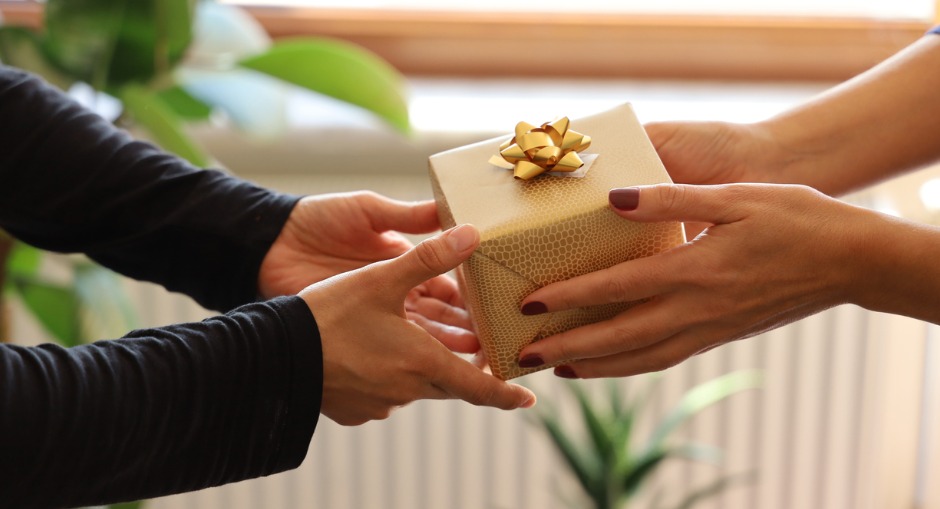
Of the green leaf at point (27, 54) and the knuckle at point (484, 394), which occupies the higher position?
the green leaf at point (27, 54)

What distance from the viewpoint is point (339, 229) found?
1006mm

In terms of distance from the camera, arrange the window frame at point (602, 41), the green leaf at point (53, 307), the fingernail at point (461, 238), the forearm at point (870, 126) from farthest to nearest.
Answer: the window frame at point (602, 41) → the green leaf at point (53, 307) → the forearm at point (870, 126) → the fingernail at point (461, 238)

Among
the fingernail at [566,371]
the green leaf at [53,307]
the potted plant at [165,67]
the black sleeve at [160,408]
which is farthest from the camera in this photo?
the green leaf at [53,307]

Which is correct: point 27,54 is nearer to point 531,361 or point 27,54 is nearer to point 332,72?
point 332,72

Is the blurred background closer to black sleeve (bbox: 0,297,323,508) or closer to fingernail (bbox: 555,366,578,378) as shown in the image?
fingernail (bbox: 555,366,578,378)

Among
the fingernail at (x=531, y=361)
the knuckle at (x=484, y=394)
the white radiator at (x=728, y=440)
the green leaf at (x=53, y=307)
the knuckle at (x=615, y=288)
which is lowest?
the white radiator at (x=728, y=440)

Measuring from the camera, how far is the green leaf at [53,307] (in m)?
1.26

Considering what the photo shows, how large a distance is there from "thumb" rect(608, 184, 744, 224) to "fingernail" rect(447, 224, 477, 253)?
119mm

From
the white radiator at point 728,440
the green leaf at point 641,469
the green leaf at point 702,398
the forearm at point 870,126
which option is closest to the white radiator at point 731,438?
the white radiator at point 728,440

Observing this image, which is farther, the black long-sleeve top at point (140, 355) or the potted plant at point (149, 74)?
the potted plant at point (149, 74)

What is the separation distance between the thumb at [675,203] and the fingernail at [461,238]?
0.12m

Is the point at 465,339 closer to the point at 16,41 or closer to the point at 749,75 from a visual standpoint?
the point at 16,41

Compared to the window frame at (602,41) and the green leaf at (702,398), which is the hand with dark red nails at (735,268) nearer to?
the green leaf at (702,398)

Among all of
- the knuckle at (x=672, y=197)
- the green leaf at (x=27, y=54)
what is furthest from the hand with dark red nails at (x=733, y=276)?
the green leaf at (x=27, y=54)
